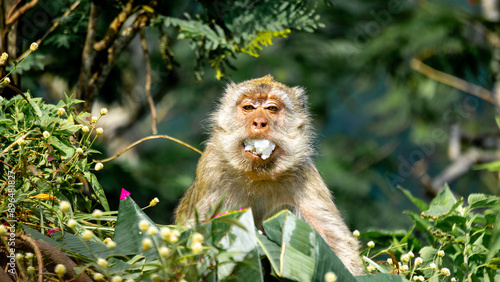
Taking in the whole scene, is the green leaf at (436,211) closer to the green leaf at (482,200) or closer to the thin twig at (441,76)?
the green leaf at (482,200)

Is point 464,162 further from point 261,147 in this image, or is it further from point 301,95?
point 261,147

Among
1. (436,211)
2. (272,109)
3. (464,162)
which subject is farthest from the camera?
(464,162)

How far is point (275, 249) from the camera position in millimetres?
1683

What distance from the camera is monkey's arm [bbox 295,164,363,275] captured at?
8.97 ft

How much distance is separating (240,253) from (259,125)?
134 cm

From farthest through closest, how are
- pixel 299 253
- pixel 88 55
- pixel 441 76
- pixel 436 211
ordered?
pixel 441 76
pixel 88 55
pixel 436 211
pixel 299 253

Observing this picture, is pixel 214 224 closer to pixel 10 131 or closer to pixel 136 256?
pixel 136 256

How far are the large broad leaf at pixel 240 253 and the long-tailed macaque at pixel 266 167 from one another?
116cm

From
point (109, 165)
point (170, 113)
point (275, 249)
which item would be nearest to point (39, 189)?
point (275, 249)

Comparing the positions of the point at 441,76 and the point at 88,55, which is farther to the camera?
the point at 441,76

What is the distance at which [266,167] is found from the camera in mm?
2768

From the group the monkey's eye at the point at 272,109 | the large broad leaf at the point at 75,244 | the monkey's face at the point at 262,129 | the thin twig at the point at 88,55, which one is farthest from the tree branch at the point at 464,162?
the large broad leaf at the point at 75,244

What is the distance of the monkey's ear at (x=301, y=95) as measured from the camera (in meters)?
3.40

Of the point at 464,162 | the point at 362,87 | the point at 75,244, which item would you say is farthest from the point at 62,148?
the point at 362,87
